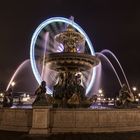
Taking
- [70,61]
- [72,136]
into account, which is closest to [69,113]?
[72,136]

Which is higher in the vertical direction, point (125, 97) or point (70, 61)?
point (70, 61)

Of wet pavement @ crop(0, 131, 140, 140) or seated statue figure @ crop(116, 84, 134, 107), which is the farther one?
seated statue figure @ crop(116, 84, 134, 107)

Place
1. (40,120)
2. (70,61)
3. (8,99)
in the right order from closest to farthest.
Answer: (40,120), (8,99), (70,61)

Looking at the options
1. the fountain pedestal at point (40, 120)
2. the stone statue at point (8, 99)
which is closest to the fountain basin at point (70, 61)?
the stone statue at point (8, 99)

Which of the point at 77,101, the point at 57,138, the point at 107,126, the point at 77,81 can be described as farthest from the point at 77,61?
the point at 57,138

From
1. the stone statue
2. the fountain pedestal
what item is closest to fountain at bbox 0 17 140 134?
the fountain pedestal

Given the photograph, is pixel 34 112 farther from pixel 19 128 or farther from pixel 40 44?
pixel 40 44

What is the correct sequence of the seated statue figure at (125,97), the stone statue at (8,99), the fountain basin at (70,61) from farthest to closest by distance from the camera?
the fountain basin at (70,61), the seated statue figure at (125,97), the stone statue at (8,99)

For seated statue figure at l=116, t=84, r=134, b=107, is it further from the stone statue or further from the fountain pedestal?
the stone statue

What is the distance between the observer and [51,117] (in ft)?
39.3

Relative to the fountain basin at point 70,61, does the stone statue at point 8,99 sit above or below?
below

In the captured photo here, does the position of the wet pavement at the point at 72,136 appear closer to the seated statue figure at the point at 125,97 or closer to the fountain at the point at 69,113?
the fountain at the point at 69,113

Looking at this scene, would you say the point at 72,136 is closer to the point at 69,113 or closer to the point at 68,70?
the point at 69,113

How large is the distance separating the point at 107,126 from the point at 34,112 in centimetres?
331
